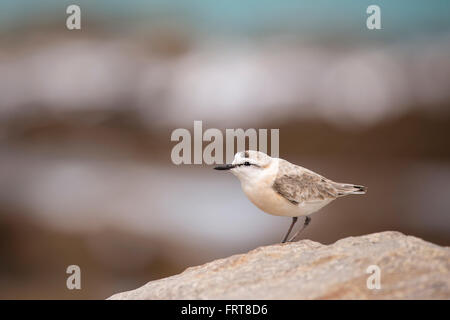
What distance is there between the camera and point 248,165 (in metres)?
6.10

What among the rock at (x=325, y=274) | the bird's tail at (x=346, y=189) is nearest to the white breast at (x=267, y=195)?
the rock at (x=325, y=274)

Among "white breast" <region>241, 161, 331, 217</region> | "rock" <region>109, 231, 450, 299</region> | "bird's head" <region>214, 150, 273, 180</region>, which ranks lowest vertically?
"rock" <region>109, 231, 450, 299</region>

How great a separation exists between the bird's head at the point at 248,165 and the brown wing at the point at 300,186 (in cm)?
21

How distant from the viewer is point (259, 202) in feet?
20.1

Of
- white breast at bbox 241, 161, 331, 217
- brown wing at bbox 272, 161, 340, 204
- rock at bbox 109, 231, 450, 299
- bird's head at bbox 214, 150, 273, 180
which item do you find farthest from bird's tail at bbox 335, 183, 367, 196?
bird's head at bbox 214, 150, 273, 180

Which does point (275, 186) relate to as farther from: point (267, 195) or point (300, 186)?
point (300, 186)

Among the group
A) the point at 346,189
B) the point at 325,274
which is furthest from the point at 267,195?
the point at 325,274

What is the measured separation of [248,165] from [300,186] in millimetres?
591

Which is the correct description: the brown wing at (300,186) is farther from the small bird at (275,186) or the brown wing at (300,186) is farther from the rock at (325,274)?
the rock at (325,274)

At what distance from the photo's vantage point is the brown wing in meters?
6.18

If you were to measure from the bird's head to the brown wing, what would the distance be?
0.70 ft

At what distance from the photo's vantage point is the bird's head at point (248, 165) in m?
6.08

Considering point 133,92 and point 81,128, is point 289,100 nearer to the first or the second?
point 133,92

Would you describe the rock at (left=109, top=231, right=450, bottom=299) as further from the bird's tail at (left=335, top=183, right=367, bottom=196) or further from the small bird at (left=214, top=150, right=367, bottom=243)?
the bird's tail at (left=335, top=183, right=367, bottom=196)
